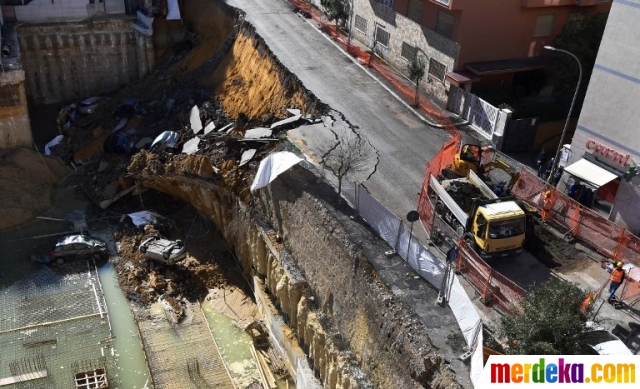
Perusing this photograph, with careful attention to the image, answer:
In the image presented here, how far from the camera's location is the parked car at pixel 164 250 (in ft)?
107

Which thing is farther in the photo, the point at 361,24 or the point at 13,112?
the point at 361,24

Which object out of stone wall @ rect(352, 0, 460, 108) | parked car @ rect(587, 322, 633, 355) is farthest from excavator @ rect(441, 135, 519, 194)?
parked car @ rect(587, 322, 633, 355)

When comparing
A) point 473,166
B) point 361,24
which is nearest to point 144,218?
point 473,166

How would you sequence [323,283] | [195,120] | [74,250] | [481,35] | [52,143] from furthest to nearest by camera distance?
[52,143] → [195,120] → [481,35] → [74,250] → [323,283]

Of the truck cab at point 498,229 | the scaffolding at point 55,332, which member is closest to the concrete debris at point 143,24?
the scaffolding at point 55,332

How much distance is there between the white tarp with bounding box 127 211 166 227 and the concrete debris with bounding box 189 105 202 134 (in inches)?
233

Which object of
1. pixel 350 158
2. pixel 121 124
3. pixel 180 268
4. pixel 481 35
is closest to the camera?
pixel 350 158

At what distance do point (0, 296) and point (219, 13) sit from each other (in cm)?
2730

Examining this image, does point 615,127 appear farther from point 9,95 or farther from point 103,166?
point 9,95

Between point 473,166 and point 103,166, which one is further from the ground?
point 473,166

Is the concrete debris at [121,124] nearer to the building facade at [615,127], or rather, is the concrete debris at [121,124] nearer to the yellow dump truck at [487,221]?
the yellow dump truck at [487,221]

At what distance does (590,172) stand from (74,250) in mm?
27899

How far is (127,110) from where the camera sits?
1727 inches

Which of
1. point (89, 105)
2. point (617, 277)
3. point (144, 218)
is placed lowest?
point (144, 218)
